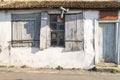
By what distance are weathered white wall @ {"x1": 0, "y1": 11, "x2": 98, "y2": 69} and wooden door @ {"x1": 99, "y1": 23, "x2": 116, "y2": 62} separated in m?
0.62

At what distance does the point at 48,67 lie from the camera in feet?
56.1

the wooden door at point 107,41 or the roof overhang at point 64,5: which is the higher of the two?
the roof overhang at point 64,5

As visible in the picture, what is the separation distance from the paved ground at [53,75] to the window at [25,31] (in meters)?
1.74

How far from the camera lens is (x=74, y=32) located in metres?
17.0

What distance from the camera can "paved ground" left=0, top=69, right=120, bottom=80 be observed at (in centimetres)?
1430

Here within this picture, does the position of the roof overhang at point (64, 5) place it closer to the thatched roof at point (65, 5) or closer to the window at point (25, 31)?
the thatched roof at point (65, 5)

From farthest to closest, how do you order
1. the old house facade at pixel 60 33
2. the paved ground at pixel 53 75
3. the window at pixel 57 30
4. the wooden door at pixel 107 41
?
the window at pixel 57 30 < the wooden door at pixel 107 41 < the old house facade at pixel 60 33 < the paved ground at pixel 53 75

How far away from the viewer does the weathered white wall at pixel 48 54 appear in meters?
16.9

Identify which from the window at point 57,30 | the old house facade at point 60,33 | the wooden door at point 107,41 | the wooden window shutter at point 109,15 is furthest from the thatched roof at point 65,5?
the wooden door at point 107,41

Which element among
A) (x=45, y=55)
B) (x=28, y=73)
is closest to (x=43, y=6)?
(x=45, y=55)

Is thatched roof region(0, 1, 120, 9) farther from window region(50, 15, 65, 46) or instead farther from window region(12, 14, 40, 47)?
window region(50, 15, 65, 46)

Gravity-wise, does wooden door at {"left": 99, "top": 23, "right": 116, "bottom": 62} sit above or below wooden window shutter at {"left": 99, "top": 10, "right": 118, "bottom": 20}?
below

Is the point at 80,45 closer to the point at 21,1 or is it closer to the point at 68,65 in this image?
the point at 68,65

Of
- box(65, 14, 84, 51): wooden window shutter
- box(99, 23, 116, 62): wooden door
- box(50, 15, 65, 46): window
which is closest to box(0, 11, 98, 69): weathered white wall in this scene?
box(65, 14, 84, 51): wooden window shutter
